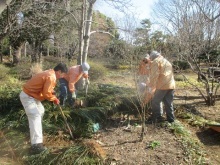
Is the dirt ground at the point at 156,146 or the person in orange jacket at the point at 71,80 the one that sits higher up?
the person in orange jacket at the point at 71,80

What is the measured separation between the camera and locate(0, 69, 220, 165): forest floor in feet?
14.6

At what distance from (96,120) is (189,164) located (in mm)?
2312

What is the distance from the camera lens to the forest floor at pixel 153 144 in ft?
14.6

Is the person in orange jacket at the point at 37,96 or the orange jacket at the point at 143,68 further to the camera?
the orange jacket at the point at 143,68

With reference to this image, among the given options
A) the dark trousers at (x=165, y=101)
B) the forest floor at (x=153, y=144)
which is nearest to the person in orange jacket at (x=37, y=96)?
the forest floor at (x=153, y=144)

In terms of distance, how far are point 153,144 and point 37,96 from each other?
7.39ft

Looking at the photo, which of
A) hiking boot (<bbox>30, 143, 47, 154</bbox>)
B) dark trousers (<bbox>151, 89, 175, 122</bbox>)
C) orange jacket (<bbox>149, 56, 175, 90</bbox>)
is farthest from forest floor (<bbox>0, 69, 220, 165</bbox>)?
orange jacket (<bbox>149, 56, 175, 90</bbox>)

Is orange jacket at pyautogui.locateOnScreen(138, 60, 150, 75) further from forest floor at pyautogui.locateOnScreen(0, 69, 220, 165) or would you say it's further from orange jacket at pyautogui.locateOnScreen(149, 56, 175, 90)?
forest floor at pyautogui.locateOnScreen(0, 69, 220, 165)

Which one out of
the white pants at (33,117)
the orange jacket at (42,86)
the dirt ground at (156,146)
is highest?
the orange jacket at (42,86)

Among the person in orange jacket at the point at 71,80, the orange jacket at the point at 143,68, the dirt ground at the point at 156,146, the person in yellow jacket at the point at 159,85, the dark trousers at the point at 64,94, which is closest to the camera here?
the dirt ground at the point at 156,146

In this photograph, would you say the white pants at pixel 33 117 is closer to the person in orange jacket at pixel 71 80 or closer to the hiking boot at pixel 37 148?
the hiking boot at pixel 37 148

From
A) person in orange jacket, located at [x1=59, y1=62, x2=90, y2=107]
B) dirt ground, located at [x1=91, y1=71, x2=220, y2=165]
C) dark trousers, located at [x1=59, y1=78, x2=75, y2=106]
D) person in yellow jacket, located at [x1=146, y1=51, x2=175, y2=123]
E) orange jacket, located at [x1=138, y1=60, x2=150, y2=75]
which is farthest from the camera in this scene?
dark trousers, located at [x1=59, y1=78, x2=75, y2=106]

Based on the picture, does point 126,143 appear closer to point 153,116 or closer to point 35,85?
point 153,116

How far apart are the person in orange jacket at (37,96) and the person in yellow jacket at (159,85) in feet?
5.92
